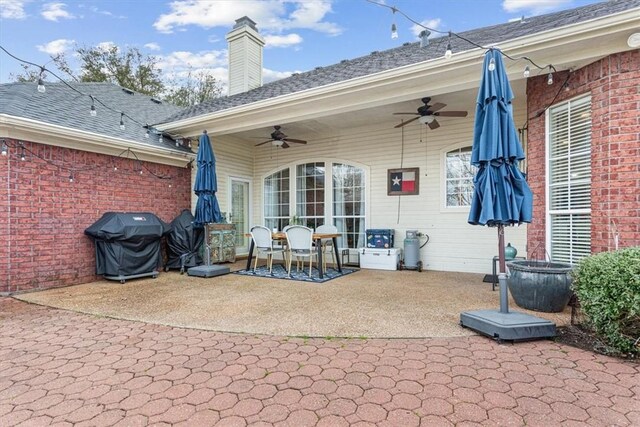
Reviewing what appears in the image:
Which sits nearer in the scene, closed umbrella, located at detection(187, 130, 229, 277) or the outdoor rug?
the outdoor rug

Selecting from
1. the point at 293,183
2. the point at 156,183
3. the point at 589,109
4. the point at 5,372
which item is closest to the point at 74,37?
the point at 156,183

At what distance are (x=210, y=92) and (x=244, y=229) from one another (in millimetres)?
10213

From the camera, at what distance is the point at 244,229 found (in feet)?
29.6

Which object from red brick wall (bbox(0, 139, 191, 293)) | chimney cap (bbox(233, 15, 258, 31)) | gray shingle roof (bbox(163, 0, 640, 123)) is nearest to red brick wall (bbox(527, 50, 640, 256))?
gray shingle roof (bbox(163, 0, 640, 123))

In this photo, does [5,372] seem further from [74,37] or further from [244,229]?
[74,37]

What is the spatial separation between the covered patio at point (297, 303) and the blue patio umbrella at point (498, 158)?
1.01 metres

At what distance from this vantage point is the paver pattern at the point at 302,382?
182 centimetres

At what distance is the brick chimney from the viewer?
9422 mm

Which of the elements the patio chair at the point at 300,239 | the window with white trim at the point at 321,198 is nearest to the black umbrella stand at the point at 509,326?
the patio chair at the point at 300,239

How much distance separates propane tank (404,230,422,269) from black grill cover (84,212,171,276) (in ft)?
15.6

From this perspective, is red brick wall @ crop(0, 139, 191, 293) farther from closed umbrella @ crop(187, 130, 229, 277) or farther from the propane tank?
the propane tank

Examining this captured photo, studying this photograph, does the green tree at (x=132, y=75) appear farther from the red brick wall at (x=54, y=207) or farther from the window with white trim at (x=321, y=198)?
the red brick wall at (x=54, y=207)

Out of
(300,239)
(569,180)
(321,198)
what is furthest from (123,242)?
(569,180)

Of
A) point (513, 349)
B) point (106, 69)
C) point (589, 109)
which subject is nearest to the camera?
point (513, 349)
